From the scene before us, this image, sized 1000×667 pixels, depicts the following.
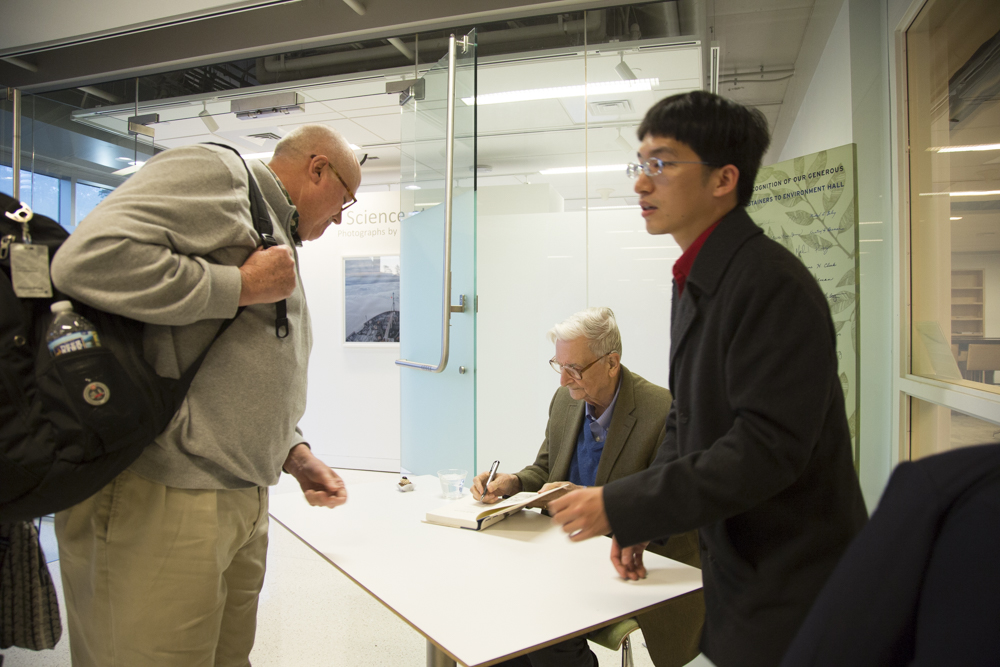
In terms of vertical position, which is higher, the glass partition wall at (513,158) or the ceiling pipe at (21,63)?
the ceiling pipe at (21,63)

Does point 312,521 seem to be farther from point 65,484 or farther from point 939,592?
point 939,592

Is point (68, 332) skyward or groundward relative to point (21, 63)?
groundward

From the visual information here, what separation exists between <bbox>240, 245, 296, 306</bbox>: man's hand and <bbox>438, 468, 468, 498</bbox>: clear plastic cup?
1.09 meters

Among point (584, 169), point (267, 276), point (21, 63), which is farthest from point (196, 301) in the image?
point (21, 63)

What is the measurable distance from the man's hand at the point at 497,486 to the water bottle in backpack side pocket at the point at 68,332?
4.14 feet

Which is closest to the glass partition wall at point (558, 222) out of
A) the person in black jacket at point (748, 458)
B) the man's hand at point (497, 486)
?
the man's hand at point (497, 486)

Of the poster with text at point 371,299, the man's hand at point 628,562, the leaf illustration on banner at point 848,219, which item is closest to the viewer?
the man's hand at point 628,562

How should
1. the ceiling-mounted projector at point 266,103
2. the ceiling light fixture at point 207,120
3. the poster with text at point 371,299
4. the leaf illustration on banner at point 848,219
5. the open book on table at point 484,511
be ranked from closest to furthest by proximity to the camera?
1. the open book on table at point 484,511
2. the leaf illustration on banner at point 848,219
3. the ceiling-mounted projector at point 266,103
4. the ceiling light fixture at point 207,120
5. the poster with text at point 371,299

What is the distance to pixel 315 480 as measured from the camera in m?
1.52

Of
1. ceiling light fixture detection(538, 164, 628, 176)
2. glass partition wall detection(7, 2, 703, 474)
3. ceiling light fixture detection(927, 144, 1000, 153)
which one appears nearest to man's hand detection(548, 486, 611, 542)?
ceiling light fixture detection(927, 144, 1000, 153)

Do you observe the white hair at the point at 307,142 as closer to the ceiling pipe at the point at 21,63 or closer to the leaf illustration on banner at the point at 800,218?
the leaf illustration on banner at the point at 800,218

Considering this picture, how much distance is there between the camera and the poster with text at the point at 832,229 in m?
3.04

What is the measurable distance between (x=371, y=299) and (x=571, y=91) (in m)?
3.05

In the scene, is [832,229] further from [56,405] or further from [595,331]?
[56,405]
